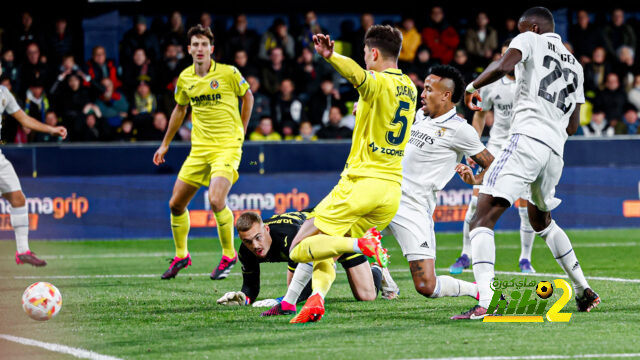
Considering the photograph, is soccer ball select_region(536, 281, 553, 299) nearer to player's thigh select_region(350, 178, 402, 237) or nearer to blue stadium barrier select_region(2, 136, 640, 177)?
player's thigh select_region(350, 178, 402, 237)

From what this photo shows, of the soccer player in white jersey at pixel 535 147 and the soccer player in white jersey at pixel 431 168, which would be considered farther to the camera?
the soccer player in white jersey at pixel 431 168

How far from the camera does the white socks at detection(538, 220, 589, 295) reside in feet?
22.9

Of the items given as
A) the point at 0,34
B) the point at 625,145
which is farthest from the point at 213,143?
the point at 0,34

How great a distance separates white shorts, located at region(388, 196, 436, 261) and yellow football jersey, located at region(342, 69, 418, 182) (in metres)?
0.47

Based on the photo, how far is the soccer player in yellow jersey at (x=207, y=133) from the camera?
10.2 meters

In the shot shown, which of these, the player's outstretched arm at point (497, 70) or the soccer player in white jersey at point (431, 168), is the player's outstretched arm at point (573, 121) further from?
the player's outstretched arm at point (497, 70)

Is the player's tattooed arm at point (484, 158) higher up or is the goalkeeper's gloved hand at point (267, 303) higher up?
the player's tattooed arm at point (484, 158)

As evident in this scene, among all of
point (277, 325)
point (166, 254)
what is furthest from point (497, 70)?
point (166, 254)

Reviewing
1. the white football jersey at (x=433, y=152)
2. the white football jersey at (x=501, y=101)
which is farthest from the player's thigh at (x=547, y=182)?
the white football jersey at (x=501, y=101)

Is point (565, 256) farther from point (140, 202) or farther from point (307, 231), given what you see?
point (140, 202)

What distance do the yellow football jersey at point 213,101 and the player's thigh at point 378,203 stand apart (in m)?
4.02

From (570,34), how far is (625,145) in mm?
5807

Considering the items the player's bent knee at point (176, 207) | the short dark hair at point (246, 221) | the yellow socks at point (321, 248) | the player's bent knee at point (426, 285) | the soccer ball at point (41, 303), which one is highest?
the yellow socks at point (321, 248)

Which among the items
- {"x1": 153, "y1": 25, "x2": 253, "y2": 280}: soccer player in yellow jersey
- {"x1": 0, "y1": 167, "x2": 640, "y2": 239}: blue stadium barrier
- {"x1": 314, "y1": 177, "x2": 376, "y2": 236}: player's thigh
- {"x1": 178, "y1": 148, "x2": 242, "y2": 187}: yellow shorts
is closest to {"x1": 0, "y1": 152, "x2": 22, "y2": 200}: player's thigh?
{"x1": 153, "y1": 25, "x2": 253, "y2": 280}: soccer player in yellow jersey
